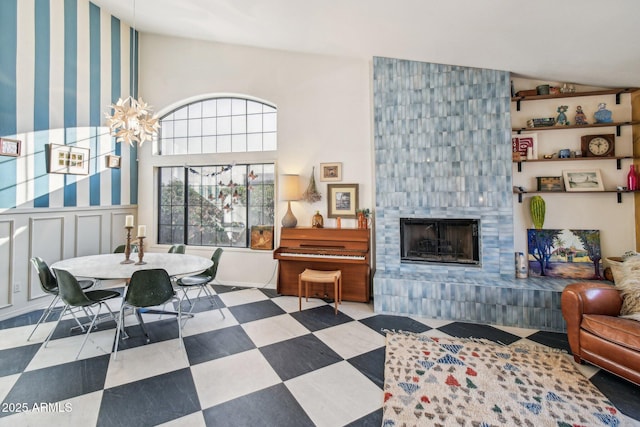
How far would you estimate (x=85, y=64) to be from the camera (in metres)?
4.19

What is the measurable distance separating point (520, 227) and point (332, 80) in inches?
125

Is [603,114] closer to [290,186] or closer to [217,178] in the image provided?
[290,186]

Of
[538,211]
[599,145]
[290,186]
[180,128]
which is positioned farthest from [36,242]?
[599,145]

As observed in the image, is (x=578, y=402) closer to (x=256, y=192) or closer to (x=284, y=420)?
(x=284, y=420)

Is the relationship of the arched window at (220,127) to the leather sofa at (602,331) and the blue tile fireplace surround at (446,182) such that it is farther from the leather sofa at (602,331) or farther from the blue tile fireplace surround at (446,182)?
the leather sofa at (602,331)

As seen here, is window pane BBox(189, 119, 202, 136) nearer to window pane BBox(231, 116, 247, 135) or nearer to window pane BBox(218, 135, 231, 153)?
window pane BBox(218, 135, 231, 153)

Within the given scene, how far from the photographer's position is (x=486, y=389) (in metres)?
2.00

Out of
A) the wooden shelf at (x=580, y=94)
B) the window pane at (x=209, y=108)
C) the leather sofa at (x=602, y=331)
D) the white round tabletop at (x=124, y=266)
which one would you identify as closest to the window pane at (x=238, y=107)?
the window pane at (x=209, y=108)

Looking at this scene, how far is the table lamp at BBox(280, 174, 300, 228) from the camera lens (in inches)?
158

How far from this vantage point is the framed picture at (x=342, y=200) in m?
4.06

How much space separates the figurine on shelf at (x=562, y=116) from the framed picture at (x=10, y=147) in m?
6.39

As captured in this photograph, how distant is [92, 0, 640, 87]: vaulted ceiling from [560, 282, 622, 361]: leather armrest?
2.12 m

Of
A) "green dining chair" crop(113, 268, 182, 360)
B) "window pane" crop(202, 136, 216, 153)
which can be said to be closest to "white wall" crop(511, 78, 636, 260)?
"green dining chair" crop(113, 268, 182, 360)

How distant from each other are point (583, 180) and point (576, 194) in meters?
0.17
